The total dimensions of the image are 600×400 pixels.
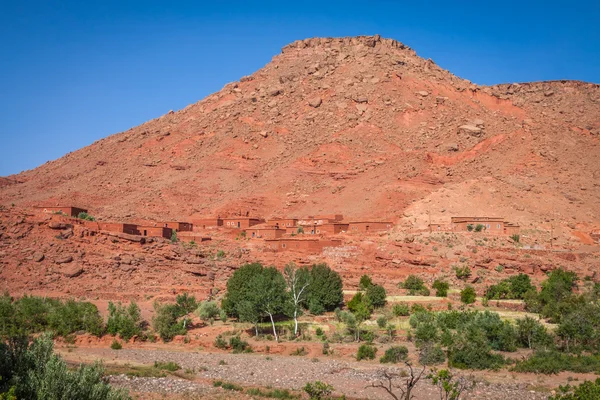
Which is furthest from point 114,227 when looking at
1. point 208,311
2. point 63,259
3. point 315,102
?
point 315,102

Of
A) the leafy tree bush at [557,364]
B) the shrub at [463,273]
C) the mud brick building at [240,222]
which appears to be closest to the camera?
the leafy tree bush at [557,364]

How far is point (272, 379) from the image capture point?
18.5 m

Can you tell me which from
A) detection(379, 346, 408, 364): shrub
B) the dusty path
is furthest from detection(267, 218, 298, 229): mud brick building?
detection(379, 346, 408, 364): shrub

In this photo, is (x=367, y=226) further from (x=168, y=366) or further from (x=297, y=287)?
(x=168, y=366)

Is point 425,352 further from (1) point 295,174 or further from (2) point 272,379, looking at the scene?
(1) point 295,174

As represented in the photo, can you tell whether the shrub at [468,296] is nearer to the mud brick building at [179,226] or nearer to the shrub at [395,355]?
the shrub at [395,355]

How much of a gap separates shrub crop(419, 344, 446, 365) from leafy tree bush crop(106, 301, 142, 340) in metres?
10.7

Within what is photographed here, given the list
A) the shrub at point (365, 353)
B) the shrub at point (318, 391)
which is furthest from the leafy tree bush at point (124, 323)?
the shrub at point (318, 391)

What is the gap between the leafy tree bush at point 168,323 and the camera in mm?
24641

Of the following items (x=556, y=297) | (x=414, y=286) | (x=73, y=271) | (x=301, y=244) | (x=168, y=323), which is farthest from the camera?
(x=301, y=244)

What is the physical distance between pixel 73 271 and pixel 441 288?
58.0ft

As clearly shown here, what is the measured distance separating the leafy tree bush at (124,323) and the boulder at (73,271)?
5.32 meters

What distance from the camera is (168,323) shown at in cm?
2491

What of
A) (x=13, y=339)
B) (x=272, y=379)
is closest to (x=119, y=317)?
(x=272, y=379)
